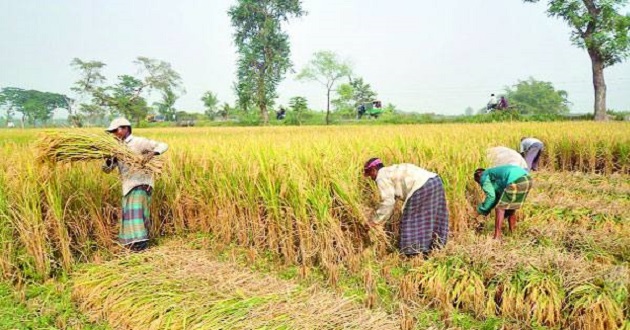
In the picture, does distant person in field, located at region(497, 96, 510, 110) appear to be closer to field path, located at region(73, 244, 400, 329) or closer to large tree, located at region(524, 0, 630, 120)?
large tree, located at region(524, 0, 630, 120)

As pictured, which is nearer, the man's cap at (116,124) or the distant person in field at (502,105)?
the man's cap at (116,124)

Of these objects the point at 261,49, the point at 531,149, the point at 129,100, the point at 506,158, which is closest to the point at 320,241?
the point at 506,158

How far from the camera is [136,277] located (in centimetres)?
307

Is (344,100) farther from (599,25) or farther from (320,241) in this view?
(320,241)

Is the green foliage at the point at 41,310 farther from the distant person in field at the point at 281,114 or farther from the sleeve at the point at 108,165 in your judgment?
the distant person in field at the point at 281,114

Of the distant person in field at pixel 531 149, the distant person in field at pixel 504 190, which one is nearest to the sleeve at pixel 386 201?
the distant person in field at pixel 504 190

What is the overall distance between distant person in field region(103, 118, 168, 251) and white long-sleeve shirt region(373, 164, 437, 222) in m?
2.29

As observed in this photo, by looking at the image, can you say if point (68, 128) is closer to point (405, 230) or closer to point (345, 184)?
point (345, 184)


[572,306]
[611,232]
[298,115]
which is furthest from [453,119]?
[572,306]

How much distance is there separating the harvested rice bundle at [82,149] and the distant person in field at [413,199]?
2.39 metres

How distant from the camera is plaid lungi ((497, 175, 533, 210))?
405cm

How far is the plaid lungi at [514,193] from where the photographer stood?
13.3 ft

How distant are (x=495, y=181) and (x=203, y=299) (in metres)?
3.33

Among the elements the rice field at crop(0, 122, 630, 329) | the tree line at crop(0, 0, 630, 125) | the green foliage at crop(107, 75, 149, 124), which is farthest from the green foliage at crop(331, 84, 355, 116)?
the rice field at crop(0, 122, 630, 329)
